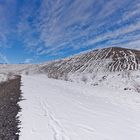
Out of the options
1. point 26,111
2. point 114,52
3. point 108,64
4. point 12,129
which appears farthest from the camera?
point 114,52

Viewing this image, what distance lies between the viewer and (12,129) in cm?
712

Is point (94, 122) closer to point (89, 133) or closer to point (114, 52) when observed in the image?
point (89, 133)

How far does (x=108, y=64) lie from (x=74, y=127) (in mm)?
48514

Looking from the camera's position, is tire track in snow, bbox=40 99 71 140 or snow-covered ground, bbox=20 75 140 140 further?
snow-covered ground, bbox=20 75 140 140

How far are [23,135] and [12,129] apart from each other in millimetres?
654

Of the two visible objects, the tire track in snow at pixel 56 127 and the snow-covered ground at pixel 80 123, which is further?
the snow-covered ground at pixel 80 123

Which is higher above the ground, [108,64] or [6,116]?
[108,64]

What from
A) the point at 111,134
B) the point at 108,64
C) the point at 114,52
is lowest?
the point at 111,134

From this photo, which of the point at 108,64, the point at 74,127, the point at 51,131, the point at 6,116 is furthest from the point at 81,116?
the point at 108,64

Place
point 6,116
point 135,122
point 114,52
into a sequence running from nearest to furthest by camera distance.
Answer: point 135,122
point 6,116
point 114,52

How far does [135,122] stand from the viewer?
7.98 m

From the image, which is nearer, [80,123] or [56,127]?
[56,127]

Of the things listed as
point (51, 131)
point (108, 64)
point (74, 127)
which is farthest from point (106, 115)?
point (108, 64)

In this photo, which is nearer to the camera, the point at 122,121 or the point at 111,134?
the point at 111,134
